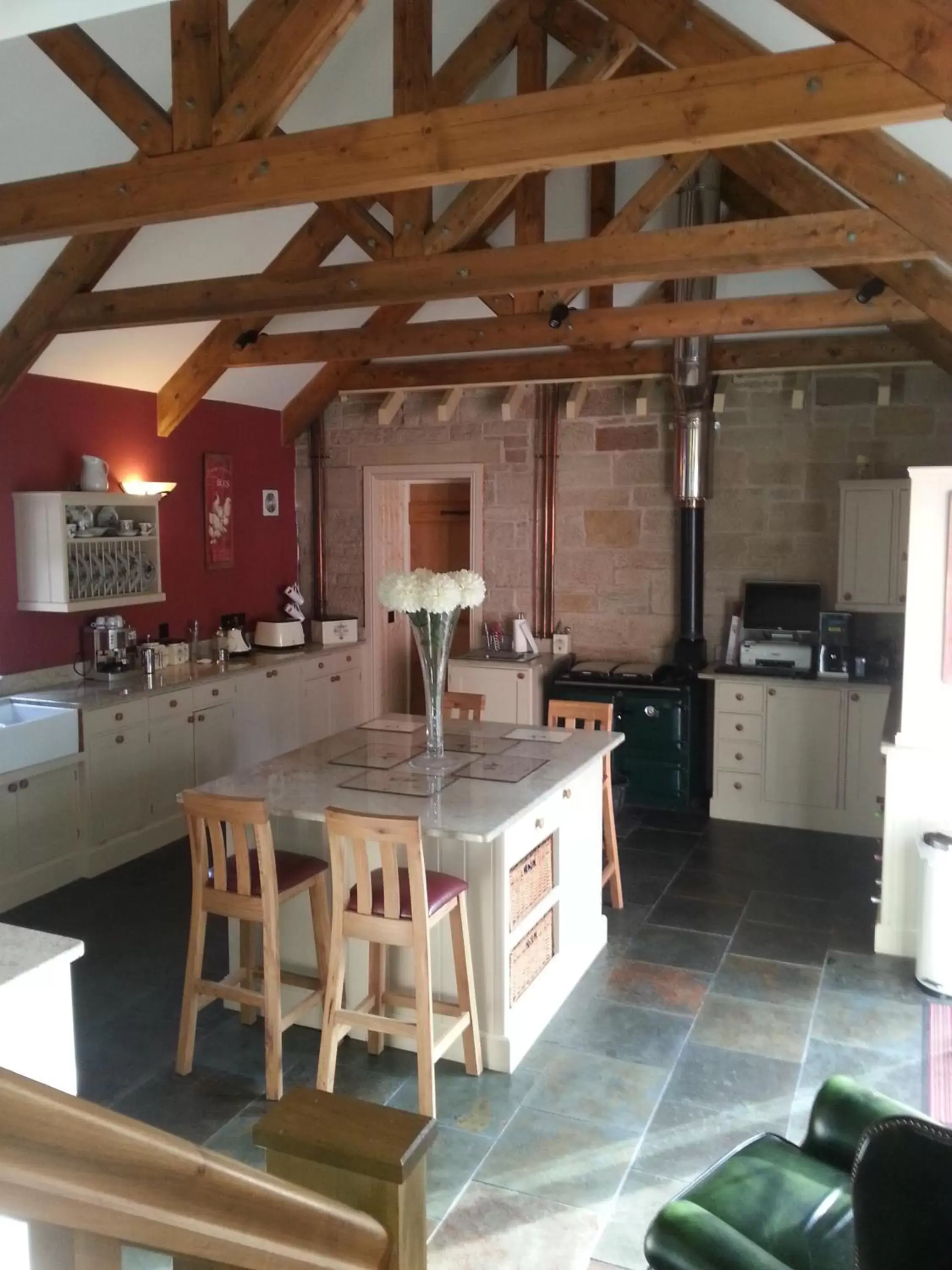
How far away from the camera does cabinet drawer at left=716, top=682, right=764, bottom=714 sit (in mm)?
6148

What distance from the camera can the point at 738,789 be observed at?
627 centimetres

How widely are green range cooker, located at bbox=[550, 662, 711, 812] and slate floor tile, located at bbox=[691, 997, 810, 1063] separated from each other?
2343 mm

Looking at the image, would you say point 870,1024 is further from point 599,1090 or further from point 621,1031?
point 599,1090

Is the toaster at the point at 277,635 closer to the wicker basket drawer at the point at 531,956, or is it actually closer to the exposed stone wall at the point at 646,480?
the exposed stone wall at the point at 646,480

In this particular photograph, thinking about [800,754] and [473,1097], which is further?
[800,754]

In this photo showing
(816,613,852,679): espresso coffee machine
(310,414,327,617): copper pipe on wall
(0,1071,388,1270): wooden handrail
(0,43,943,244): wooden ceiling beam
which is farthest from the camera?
(310,414,327,617): copper pipe on wall

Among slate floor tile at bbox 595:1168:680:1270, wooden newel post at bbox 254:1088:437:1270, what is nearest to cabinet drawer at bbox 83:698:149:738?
slate floor tile at bbox 595:1168:680:1270

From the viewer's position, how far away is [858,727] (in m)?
5.92

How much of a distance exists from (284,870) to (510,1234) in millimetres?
1335

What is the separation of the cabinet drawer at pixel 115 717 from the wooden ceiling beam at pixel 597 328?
228 cm

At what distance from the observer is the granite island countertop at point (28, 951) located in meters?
1.98

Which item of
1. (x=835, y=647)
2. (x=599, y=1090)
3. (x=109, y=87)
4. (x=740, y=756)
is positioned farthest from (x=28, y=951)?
(x=835, y=647)

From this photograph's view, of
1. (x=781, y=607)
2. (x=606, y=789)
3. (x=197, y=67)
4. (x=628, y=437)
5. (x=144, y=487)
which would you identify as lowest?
(x=606, y=789)

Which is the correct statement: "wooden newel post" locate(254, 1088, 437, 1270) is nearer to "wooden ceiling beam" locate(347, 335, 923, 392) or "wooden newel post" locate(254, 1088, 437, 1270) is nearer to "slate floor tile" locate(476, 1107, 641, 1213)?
"slate floor tile" locate(476, 1107, 641, 1213)
